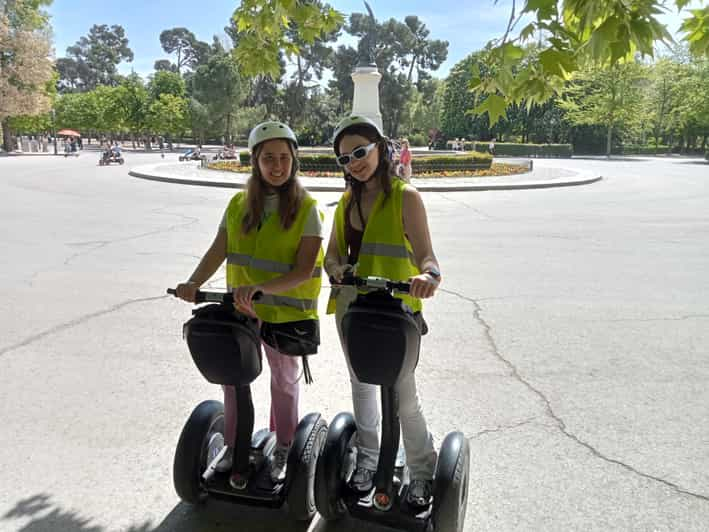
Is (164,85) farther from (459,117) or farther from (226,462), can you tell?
(226,462)

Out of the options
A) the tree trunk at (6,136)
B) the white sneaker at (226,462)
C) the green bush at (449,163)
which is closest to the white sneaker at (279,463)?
the white sneaker at (226,462)

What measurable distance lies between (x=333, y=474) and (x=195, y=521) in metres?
0.74

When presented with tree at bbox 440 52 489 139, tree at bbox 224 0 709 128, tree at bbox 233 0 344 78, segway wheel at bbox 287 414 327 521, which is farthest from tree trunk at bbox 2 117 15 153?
segway wheel at bbox 287 414 327 521

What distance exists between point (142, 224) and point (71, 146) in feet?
141

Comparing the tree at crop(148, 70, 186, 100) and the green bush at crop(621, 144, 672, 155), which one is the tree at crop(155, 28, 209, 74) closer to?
the tree at crop(148, 70, 186, 100)

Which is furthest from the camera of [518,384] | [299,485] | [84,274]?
[84,274]

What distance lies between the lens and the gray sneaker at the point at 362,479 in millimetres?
2572

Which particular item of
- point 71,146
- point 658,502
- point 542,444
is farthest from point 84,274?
point 71,146

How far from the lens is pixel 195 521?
273 centimetres

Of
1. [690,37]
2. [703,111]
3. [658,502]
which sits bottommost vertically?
[658,502]

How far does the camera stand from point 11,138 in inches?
2064

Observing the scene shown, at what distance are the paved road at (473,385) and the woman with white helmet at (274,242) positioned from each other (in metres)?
0.93

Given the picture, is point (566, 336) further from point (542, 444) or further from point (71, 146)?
point (71, 146)

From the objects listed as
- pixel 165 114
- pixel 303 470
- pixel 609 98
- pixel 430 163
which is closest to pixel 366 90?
pixel 430 163
